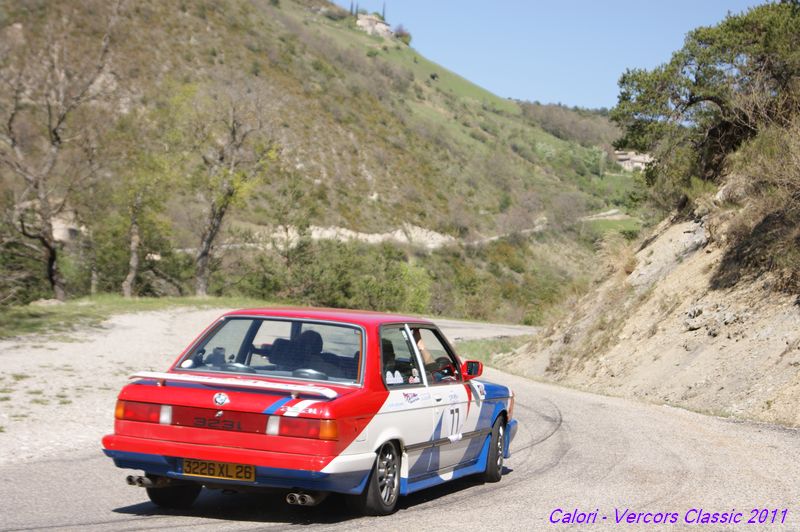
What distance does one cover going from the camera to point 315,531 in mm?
6297

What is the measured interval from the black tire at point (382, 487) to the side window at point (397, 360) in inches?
20.9

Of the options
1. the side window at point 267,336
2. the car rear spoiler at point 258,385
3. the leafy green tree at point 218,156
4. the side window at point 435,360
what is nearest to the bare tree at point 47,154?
the leafy green tree at point 218,156

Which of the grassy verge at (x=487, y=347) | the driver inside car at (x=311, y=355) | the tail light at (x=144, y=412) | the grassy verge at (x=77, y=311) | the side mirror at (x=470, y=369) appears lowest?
the grassy verge at (x=487, y=347)

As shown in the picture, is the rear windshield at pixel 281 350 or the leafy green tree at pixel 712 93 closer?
the rear windshield at pixel 281 350

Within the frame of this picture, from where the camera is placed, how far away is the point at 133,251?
43125 millimetres

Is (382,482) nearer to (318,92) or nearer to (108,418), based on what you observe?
(108,418)

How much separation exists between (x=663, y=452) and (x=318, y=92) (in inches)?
3067

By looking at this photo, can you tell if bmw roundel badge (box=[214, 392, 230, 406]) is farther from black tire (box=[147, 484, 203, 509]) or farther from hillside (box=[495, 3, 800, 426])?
hillside (box=[495, 3, 800, 426])

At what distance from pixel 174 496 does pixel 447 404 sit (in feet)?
7.66

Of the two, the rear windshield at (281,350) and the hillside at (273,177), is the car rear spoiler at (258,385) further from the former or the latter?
the hillside at (273,177)

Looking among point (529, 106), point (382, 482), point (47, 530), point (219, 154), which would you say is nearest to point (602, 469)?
point (382, 482)

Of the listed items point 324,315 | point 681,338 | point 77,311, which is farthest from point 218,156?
point 324,315

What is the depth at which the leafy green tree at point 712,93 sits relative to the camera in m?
24.7

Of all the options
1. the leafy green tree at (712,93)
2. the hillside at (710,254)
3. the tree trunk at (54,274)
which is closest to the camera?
the hillside at (710,254)
